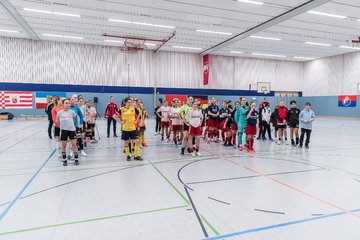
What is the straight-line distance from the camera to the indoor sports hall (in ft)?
10.9

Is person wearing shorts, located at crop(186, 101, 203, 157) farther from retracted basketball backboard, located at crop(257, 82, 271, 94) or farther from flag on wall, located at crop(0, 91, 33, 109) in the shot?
retracted basketball backboard, located at crop(257, 82, 271, 94)

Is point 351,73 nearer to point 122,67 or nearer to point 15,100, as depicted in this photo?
point 122,67

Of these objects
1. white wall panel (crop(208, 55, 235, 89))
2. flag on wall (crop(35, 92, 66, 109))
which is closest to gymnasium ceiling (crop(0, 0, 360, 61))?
white wall panel (crop(208, 55, 235, 89))

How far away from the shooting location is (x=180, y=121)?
350 inches

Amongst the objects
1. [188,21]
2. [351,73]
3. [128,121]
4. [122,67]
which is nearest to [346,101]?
[351,73]

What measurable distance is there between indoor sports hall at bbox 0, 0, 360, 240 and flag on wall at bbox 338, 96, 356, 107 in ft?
0.35

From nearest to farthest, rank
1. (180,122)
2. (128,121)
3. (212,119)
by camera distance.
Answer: (128,121), (180,122), (212,119)

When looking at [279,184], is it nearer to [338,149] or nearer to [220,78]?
[338,149]

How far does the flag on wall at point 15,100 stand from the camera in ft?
68.6

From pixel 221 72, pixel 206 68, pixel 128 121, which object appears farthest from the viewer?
pixel 221 72

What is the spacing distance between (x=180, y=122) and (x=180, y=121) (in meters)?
0.12

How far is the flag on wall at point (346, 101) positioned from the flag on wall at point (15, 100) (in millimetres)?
30533

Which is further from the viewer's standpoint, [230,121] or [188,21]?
[188,21]

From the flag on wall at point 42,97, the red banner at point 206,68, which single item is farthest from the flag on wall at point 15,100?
the red banner at point 206,68
